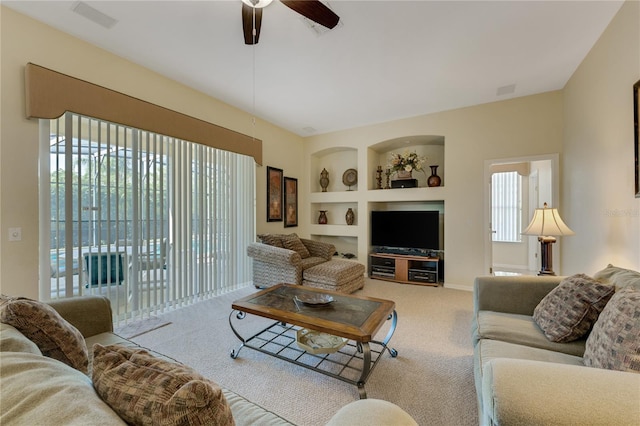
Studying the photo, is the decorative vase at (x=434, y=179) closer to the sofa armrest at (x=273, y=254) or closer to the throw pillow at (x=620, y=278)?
the sofa armrest at (x=273, y=254)

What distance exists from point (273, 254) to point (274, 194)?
4.67ft

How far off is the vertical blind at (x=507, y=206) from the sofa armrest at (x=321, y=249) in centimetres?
371

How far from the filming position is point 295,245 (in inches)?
168

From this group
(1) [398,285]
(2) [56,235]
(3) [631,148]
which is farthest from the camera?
(1) [398,285]

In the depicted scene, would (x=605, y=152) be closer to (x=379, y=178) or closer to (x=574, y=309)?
(x=574, y=309)

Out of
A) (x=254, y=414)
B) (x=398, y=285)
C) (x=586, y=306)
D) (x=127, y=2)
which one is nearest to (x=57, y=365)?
(x=254, y=414)

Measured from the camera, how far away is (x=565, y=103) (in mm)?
3365

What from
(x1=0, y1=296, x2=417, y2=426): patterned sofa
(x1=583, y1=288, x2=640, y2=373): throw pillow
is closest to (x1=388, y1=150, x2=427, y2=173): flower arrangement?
(x1=583, y1=288, x2=640, y2=373): throw pillow

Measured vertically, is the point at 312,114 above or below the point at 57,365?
above

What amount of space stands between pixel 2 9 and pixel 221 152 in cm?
216

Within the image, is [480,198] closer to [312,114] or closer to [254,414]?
[312,114]

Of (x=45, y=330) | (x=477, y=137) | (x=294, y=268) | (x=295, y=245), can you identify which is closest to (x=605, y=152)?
(x=477, y=137)

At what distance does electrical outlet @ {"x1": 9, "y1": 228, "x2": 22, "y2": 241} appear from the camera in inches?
83.0

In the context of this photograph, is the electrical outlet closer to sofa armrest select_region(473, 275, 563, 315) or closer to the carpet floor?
the carpet floor
